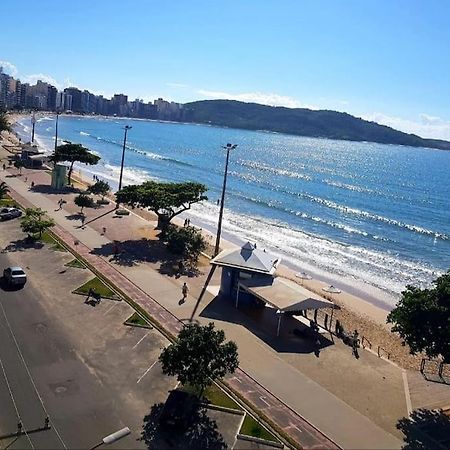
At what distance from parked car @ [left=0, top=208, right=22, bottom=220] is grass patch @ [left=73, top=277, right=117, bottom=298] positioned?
15.8m

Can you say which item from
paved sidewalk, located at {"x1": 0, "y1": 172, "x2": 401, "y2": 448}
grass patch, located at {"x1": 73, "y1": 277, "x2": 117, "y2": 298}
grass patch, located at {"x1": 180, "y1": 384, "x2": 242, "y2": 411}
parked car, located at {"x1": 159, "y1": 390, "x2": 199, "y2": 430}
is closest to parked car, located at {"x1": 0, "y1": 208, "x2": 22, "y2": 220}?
grass patch, located at {"x1": 73, "y1": 277, "x2": 117, "y2": 298}

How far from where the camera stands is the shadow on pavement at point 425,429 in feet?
61.2

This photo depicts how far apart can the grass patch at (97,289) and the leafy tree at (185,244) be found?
335 inches

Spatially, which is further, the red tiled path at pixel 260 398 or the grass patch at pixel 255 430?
the red tiled path at pixel 260 398

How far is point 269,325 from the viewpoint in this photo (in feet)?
91.5

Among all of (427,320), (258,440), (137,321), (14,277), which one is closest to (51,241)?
(14,277)

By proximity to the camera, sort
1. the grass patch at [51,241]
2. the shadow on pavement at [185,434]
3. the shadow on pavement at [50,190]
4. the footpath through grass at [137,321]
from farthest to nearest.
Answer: the shadow on pavement at [50,190] → the grass patch at [51,241] → the footpath through grass at [137,321] → the shadow on pavement at [185,434]

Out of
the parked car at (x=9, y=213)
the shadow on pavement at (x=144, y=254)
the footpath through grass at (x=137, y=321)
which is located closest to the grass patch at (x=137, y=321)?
the footpath through grass at (x=137, y=321)

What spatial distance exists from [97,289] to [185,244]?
9942 mm

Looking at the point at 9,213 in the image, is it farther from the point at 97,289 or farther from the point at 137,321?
the point at 137,321

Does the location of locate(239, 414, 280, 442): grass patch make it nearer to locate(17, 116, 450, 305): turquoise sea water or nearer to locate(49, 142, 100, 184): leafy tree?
locate(17, 116, 450, 305): turquoise sea water

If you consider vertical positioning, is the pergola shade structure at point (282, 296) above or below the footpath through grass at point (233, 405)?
above

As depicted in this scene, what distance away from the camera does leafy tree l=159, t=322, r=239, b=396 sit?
18.7 meters

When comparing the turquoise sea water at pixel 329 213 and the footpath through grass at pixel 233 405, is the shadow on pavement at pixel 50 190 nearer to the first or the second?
the turquoise sea water at pixel 329 213
